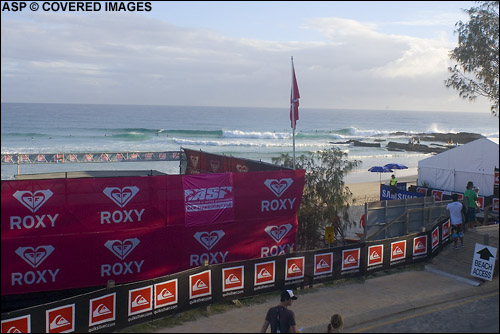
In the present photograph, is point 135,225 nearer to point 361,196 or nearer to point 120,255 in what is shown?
point 120,255

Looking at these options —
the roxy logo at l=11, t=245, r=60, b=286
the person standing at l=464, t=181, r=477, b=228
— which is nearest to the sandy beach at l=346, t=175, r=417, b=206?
the person standing at l=464, t=181, r=477, b=228

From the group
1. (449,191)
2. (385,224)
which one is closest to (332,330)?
(385,224)

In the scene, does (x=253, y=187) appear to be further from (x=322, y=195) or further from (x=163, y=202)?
(x=322, y=195)

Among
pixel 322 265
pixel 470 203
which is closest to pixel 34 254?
pixel 322 265

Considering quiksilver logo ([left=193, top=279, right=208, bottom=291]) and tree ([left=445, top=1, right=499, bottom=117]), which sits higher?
tree ([left=445, top=1, right=499, bottom=117])

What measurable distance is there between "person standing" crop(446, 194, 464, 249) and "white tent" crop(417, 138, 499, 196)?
9.75 meters

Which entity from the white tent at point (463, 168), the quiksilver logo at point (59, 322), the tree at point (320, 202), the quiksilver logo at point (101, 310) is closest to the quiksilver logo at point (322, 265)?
the tree at point (320, 202)

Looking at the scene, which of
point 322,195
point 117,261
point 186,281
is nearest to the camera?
point 186,281

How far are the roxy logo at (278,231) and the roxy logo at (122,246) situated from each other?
3.83 m

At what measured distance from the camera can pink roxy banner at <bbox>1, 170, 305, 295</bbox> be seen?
11.6 meters

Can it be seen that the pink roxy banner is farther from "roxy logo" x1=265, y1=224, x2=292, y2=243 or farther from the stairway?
the stairway

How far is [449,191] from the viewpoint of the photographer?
86.9ft

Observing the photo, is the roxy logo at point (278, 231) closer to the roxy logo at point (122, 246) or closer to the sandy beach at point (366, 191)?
the roxy logo at point (122, 246)

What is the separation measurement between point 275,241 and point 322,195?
4.48 meters
